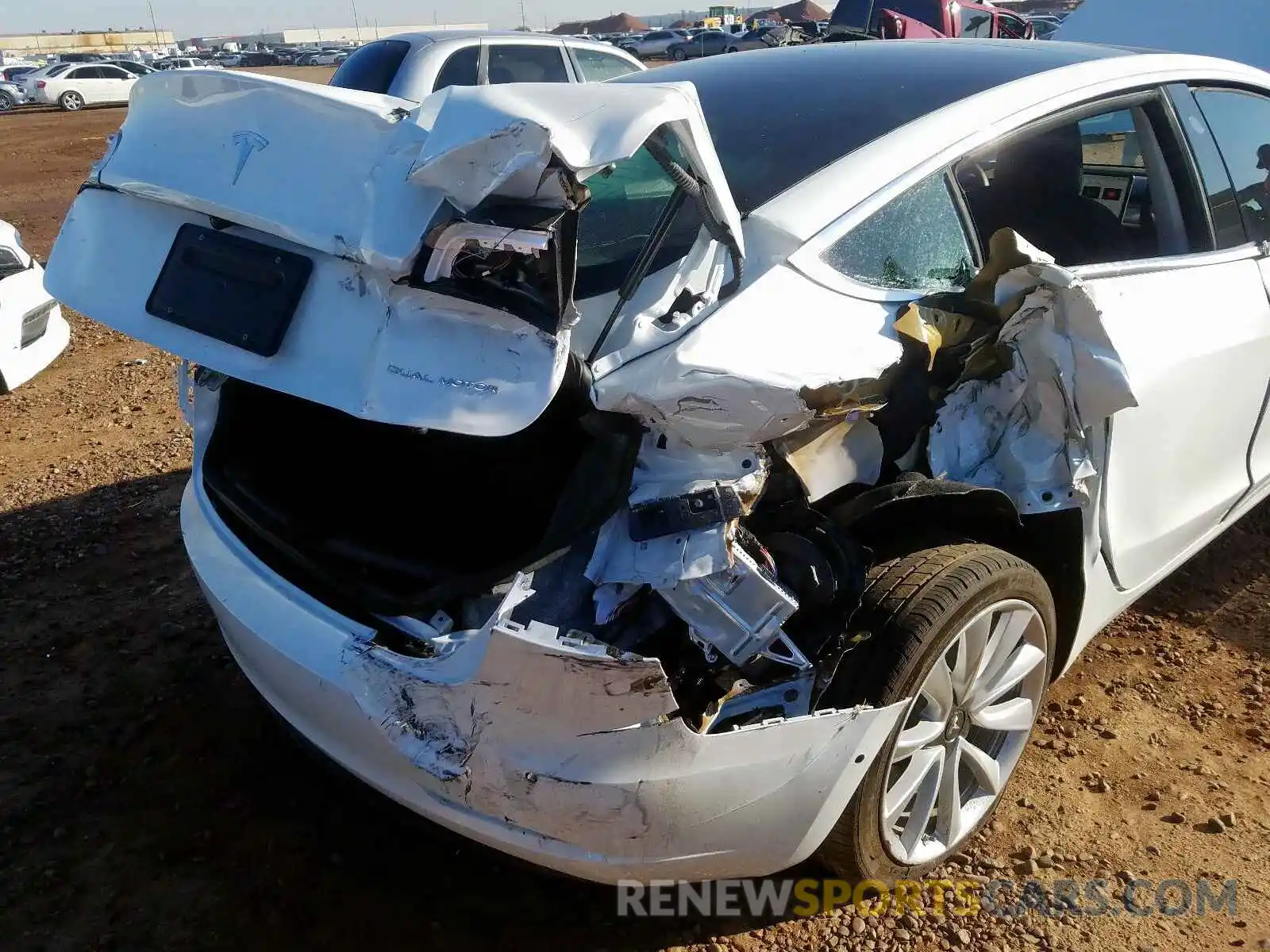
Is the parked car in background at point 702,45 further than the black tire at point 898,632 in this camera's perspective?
Yes

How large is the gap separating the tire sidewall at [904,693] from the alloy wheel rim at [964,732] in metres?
0.02

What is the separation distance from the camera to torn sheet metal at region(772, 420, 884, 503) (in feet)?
6.38

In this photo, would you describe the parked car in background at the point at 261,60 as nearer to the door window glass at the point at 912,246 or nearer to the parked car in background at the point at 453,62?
the parked car in background at the point at 453,62

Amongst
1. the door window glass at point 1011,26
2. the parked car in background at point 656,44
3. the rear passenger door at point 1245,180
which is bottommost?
the parked car in background at point 656,44

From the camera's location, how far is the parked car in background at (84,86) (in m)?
24.8

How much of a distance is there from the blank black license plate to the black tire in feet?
4.20

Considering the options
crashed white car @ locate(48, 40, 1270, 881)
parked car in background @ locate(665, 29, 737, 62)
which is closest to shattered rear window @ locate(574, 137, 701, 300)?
crashed white car @ locate(48, 40, 1270, 881)

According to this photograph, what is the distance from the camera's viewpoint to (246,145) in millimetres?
1808

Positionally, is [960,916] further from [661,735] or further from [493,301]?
[493,301]

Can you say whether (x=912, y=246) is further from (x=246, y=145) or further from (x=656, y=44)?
(x=656, y=44)

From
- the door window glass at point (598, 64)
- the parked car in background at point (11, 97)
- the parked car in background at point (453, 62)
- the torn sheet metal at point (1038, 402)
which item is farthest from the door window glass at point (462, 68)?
the parked car in background at point (11, 97)

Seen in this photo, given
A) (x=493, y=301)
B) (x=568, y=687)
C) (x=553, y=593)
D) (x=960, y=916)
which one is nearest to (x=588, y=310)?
(x=493, y=301)

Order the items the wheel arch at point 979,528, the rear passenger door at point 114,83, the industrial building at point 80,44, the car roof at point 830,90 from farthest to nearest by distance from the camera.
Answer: the industrial building at point 80,44, the rear passenger door at point 114,83, the car roof at point 830,90, the wheel arch at point 979,528

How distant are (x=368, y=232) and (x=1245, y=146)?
2.93 m
